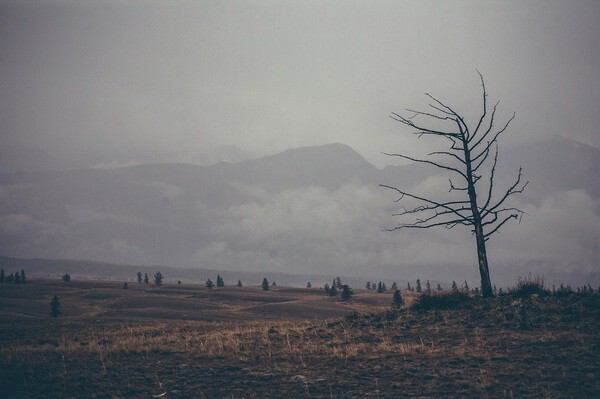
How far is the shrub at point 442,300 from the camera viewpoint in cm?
1642

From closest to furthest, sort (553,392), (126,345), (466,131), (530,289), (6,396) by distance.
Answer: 1. (553,392)
2. (6,396)
3. (126,345)
4. (530,289)
5. (466,131)

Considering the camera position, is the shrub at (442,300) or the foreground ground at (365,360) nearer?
the foreground ground at (365,360)

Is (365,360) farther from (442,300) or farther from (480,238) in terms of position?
(480,238)

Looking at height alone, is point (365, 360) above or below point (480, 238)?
below

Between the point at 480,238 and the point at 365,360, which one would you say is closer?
the point at 365,360

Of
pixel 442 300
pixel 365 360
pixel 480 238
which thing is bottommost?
pixel 365 360

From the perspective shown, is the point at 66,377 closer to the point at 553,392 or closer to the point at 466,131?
the point at 553,392

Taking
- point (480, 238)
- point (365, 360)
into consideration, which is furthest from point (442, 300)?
point (365, 360)

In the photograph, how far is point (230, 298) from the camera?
200 ft

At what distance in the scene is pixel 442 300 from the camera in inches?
661

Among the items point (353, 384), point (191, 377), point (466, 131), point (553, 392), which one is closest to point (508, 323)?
point (553, 392)

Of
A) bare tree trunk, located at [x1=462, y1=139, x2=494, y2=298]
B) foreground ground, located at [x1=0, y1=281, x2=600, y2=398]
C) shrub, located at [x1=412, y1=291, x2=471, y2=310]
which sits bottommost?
foreground ground, located at [x1=0, y1=281, x2=600, y2=398]

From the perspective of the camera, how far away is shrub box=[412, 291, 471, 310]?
53.9ft

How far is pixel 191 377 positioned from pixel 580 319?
1106cm
